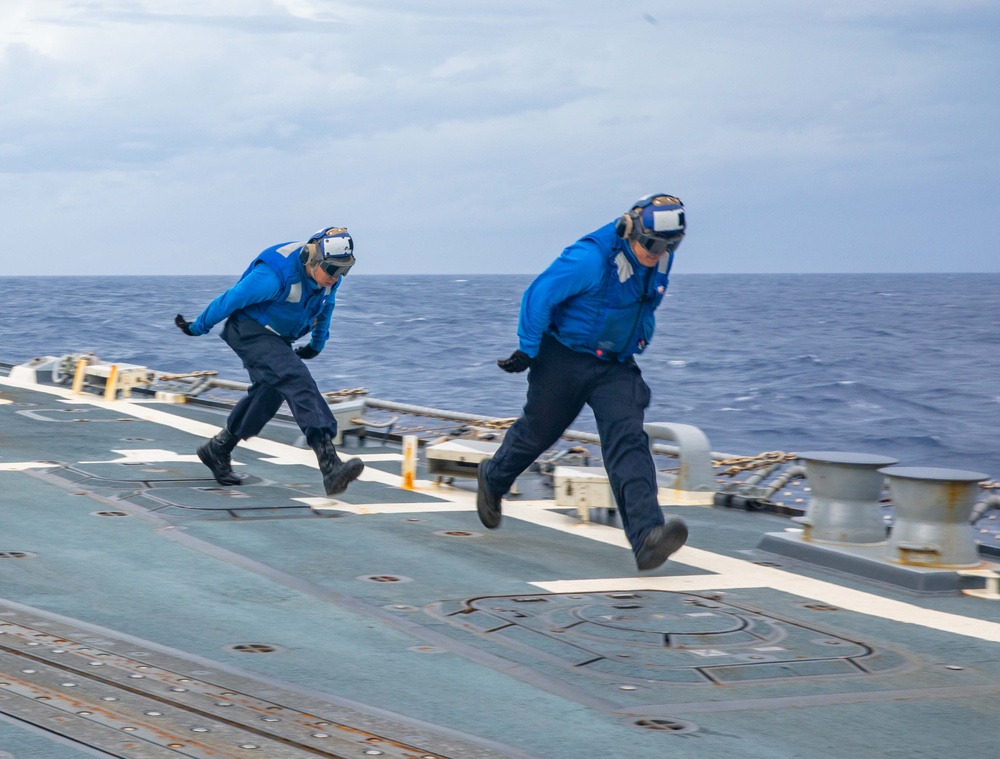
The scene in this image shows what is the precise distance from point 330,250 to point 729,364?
127ft

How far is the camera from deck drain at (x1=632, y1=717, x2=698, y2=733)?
3.99 meters

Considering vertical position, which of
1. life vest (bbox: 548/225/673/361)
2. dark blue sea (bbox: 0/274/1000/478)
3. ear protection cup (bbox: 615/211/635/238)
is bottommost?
dark blue sea (bbox: 0/274/1000/478)

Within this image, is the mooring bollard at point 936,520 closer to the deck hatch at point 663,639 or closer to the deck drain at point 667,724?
the deck hatch at point 663,639

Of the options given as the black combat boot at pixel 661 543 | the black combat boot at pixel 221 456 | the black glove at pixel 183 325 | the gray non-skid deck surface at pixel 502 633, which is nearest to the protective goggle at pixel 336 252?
the black glove at pixel 183 325

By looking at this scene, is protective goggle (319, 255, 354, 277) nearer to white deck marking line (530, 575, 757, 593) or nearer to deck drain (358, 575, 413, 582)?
deck drain (358, 575, 413, 582)

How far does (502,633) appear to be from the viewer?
16.4 feet

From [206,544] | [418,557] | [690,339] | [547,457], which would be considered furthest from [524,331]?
[690,339]

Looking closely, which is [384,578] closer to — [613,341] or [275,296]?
[613,341]

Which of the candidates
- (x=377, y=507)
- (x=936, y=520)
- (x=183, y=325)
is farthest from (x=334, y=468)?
(x=936, y=520)

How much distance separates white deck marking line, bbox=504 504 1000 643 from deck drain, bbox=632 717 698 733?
181 centimetres

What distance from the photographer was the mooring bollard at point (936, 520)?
6.25 meters

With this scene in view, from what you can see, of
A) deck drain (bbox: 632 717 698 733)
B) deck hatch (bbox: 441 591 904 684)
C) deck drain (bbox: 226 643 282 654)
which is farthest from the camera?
deck hatch (bbox: 441 591 904 684)

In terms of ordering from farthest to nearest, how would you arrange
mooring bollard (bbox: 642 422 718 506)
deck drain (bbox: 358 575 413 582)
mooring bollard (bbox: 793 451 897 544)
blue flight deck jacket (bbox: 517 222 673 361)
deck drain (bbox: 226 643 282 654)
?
mooring bollard (bbox: 642 422 718 506)
mooring bollard (bbox: 793 451 897 544)
blue flight deck jacket (bbox: 517 222 673 361)
deck drain (bbox: 358 575 413 582)
deck drain (bbox: 226 643 282 654)

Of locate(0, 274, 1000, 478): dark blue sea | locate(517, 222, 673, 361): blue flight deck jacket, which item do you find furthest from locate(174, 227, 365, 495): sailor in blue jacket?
locate(0, 274, 1000, 478): dark blue sea
